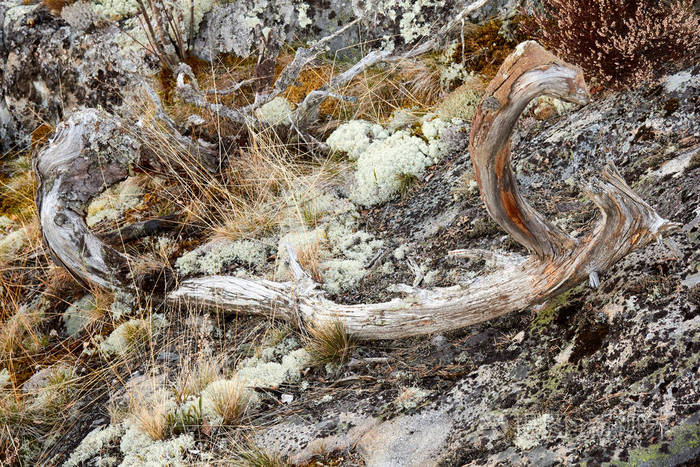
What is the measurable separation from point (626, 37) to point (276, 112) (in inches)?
136

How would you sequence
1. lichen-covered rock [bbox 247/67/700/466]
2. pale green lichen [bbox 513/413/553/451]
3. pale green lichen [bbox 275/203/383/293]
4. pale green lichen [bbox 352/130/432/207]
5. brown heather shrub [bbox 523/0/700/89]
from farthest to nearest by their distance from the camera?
pale green lichen [bbox 352/130/432/207], pale green lichen [bbox 275/203/383/293], brown heather shrub [bbox 523/0/700/89], pale green lichen [bbox 513/413/553/451], lichen-covered rock [bbox 247/67/700/466]

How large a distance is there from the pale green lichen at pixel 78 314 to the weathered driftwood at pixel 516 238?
1.94 metres

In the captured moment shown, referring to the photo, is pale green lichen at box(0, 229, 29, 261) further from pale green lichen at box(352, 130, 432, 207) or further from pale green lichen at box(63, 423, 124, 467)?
pale green lichen at box(352, 130, 432, 207)

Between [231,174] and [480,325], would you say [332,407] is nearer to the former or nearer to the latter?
[480,325]

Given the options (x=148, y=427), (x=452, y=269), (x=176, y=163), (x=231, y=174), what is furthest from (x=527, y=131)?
(x=148, y=427)

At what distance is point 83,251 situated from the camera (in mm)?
4914

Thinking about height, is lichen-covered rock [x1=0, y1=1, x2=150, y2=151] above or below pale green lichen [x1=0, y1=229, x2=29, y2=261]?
above

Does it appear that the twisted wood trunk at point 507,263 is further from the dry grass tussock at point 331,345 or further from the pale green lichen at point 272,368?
the pale green lichen at point 272,368

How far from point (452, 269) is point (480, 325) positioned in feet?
2.03

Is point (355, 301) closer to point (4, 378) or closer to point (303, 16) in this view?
point (4, 378)

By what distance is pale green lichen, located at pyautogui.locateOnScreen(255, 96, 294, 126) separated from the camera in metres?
5.89

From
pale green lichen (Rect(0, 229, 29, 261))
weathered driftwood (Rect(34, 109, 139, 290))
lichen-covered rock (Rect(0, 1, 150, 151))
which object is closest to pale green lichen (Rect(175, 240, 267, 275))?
weathered driftwood (Rect(34, 109, 139, 290))

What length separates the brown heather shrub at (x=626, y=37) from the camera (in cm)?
401

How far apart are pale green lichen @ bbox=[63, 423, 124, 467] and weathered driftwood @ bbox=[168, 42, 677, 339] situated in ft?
4.48
